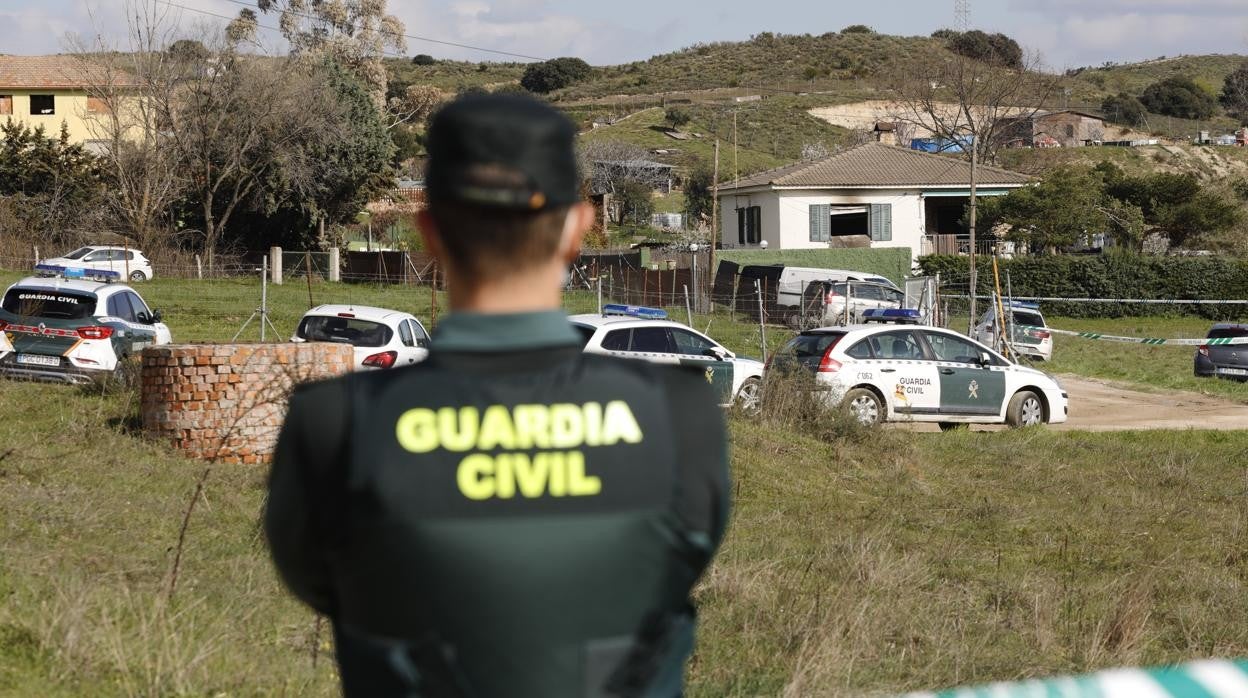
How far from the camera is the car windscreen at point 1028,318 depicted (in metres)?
30.8

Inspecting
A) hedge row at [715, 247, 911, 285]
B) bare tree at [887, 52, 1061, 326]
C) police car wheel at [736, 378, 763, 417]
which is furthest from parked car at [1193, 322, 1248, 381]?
bare tree at [887, 52, 1061, 326]

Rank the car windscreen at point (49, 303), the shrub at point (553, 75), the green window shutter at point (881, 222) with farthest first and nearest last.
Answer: the shrub at point (553, 75) → the green window shutter at point (881, 222) → the car windscreen at point (49, 303)

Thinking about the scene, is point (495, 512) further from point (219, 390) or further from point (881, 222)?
point (881, 222)

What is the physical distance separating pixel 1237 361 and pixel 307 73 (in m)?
32.5

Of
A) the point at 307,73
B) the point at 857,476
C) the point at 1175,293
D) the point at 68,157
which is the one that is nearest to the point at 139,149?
the point at 68,157

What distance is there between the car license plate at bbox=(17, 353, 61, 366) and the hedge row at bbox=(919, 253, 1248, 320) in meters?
33.2

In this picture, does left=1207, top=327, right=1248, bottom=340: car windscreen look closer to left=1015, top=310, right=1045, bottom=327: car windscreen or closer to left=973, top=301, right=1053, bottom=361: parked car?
left=973, top=301, right=1053, bottom=361: parked car

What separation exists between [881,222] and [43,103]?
36628mm

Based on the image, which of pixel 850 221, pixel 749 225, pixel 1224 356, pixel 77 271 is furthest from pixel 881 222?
pixel 77 271

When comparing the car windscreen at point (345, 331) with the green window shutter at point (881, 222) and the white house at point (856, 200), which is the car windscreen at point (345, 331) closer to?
the white house at point (856, 200)

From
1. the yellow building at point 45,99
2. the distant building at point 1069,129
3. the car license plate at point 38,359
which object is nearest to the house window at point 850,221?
the yellow building at point 45,99

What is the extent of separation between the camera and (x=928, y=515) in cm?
1123

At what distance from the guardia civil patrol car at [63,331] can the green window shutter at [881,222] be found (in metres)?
35.3

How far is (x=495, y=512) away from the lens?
1917mm
